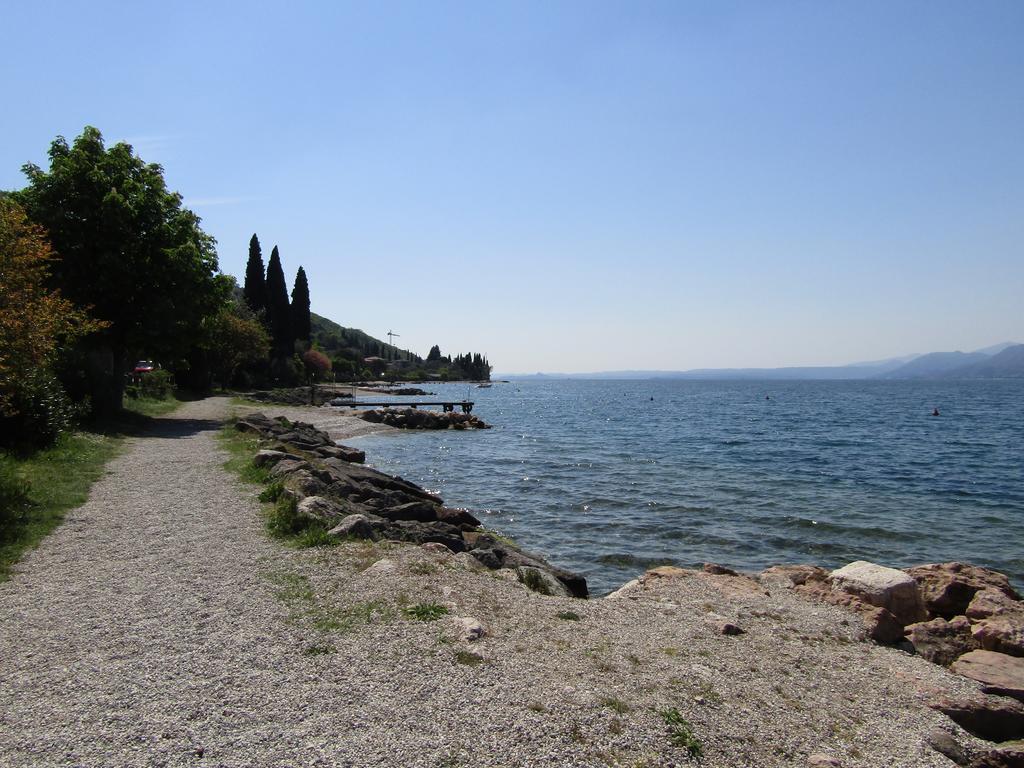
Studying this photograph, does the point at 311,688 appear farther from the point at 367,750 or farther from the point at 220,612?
the point at 220,612

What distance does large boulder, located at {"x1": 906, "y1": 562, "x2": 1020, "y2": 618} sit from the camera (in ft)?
34.2

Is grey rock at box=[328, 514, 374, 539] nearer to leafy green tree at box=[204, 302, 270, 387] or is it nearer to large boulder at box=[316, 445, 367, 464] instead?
large boulder at box=[316, 445, 367, 464]

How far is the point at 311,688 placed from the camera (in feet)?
18.9

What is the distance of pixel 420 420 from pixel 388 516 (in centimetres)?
3775

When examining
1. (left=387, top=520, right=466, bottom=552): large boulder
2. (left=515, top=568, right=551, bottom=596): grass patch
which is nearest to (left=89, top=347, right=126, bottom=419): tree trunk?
(left=387, top=520, right=466, bottom=552): large boulder

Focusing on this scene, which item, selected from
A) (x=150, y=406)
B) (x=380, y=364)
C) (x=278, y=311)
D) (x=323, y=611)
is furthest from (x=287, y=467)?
(x=380, y=364)

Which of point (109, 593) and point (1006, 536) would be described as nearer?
point (109, 593)

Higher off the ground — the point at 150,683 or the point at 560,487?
the point at 150,683

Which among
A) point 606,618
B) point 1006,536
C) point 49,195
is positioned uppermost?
point 49,195

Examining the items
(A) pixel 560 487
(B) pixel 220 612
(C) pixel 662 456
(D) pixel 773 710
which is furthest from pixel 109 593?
(C) pixel 662 456

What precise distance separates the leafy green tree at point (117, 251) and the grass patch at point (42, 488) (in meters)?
9.23

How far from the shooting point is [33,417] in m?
16.9

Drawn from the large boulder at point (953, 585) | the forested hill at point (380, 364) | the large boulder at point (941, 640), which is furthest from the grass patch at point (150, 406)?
the forested hill at point (380, 364)

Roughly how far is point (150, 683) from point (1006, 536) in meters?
20.9
